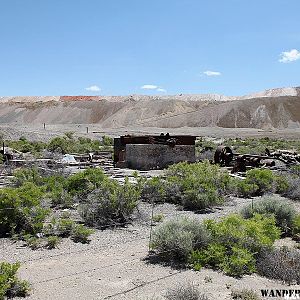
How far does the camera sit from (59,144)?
31.1 metres

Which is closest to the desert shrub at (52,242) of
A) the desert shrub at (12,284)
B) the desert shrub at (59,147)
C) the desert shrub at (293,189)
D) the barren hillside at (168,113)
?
the desert shrub at (12,284)

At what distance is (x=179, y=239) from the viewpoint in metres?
7.52

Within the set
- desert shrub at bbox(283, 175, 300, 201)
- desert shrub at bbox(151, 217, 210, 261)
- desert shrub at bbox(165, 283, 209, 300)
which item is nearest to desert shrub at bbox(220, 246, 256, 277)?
desert shrub at bbox(151, 217, 210, 261)

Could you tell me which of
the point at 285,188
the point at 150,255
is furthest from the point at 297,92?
the point at 150,255

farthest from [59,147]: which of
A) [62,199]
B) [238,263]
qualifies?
[238,263]

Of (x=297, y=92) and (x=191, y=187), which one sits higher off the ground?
(x=297, y=92)

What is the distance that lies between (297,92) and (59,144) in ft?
342

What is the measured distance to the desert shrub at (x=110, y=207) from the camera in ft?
33.2

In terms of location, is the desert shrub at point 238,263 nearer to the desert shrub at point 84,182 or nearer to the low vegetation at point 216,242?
the low vegetation at point 216,242

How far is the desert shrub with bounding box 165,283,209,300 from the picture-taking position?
560cm

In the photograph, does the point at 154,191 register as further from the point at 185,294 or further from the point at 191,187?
the point at 185,294

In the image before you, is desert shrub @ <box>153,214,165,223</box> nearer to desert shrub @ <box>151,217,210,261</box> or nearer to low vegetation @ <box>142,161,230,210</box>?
low vegetation @ <box>142,161,230,210</box>

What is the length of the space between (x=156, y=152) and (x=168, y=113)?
3120 inches

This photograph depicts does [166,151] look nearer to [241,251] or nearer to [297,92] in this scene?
[241,251]
